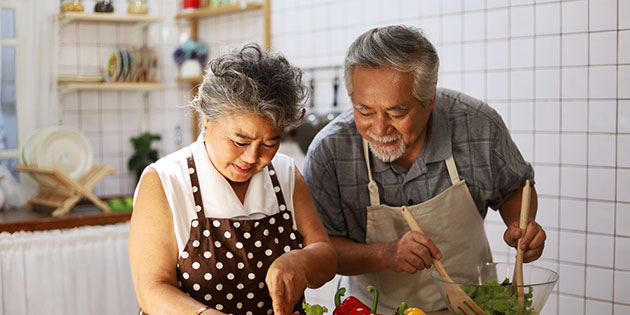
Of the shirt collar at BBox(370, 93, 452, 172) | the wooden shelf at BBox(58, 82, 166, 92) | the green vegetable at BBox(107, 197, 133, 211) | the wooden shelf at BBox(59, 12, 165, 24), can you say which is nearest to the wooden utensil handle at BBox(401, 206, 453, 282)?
the shirt collar at BBox(370, 93, 452, 172)

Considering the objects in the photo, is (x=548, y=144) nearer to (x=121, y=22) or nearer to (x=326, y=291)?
(x=326, y=291)

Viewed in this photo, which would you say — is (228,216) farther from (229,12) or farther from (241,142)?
(229,12)

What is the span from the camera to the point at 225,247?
1521mm

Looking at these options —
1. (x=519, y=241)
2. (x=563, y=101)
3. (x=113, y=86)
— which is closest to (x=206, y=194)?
(x=519, y=241)

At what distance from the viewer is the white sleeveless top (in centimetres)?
149

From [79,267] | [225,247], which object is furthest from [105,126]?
[225,247]

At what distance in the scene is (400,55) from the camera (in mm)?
1632

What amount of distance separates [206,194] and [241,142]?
0.56 ft

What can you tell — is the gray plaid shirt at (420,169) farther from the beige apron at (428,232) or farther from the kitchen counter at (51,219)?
the kitchen counter at (51,219)

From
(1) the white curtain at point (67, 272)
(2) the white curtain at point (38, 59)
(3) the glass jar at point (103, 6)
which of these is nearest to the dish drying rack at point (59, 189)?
(1) the white curtain at point (67, 272)

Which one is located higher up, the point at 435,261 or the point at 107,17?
the point at 107,17

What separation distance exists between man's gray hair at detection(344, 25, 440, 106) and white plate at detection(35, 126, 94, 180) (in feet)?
6.92

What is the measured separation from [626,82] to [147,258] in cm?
180

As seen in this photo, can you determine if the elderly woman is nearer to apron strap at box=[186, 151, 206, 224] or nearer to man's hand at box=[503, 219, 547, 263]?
apron strap at box=[186, 151, 206, 224]
